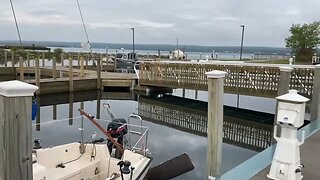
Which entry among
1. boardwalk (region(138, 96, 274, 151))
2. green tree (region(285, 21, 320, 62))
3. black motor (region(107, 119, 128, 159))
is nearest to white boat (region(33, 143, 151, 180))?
black motor (region(107, 119, 128, 159))

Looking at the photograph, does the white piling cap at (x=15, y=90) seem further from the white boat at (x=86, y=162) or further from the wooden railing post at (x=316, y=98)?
Answer: the wooden railing post at (x=316, y=98)

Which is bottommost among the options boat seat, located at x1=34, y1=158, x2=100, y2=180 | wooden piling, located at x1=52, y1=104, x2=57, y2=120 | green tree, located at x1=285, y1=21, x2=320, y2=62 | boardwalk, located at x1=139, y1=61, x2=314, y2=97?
wooden piling, located at x1=52, y1=104, x2=57, y2=120

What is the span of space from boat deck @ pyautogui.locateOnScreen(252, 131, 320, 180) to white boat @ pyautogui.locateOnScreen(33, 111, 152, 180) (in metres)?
2.07

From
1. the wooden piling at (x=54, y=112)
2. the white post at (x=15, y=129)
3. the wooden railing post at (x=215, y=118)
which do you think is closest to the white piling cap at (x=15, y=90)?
the white post at (x=15, y=129)

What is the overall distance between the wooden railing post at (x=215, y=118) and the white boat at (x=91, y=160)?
136 cm

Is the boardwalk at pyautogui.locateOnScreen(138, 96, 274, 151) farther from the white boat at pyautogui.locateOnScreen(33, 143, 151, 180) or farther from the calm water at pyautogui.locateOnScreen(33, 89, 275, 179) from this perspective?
the white boat at pyautogui.locateOnScreen(33, 143, 151, 180)

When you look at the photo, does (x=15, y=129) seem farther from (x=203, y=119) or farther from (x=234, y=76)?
(x=234, y=76)

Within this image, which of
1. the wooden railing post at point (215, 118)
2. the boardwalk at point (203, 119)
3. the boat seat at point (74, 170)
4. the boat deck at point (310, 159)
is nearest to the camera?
the boat deck at point (310, 159)

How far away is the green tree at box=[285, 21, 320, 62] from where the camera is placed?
3209cm

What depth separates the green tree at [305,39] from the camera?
32.1m

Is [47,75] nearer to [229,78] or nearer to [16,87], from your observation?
[229,78]

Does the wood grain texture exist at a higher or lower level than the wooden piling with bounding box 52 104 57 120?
higher

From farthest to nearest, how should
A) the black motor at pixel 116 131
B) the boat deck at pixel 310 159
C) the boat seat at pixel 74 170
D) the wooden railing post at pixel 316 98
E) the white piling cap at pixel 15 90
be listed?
the wooden railing post at pixel 316 98 < the black motor at pixel 116 131 < the boat seat at pixel 74 170 < the boat deck at pixel 310 159 < the white piling cap at pixel 15 90

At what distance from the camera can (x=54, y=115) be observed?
14992 mm
